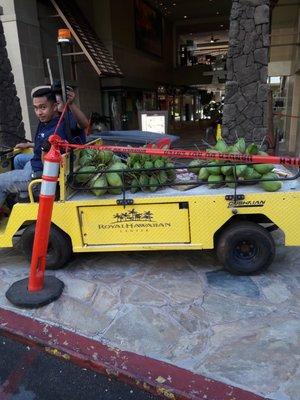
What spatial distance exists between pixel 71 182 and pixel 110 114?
1103 centimetres

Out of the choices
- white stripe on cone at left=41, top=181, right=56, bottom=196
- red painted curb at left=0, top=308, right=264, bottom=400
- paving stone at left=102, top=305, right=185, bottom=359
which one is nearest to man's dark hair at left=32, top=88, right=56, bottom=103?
white stripe on cone at left=41, top=181, right=56, bottom=196

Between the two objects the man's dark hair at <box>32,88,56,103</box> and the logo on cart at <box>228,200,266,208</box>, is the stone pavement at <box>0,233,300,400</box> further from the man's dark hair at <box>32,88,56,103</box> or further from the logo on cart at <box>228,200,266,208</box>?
the man's dark hair at <box>32,88,56,103</box>

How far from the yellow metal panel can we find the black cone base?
0.54m

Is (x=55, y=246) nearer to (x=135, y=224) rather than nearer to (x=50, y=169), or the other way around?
(x=135, y=224)

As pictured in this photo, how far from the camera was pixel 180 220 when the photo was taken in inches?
145

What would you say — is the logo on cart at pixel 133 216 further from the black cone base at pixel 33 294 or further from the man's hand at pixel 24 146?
the man's hand at pixel 24 146

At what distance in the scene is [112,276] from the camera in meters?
3.96

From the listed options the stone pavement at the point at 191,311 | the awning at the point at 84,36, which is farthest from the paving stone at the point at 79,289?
the awning at the point at 84,36

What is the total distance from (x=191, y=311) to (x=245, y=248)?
944 millimetres

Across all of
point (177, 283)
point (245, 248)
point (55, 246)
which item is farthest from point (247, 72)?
point (55, 246)

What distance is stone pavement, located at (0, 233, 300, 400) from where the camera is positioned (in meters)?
2.65

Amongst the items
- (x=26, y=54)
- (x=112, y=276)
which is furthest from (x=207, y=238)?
(x=26, y=54)

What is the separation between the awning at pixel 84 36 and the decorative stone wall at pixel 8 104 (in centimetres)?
241

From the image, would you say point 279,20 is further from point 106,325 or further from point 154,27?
point 106,325
